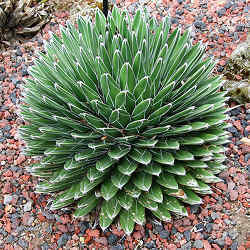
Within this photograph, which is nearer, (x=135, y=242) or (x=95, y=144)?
(x=95, y=144)

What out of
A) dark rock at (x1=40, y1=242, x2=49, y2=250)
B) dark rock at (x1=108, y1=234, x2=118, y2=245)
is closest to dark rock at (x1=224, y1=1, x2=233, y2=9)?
dark rock at (x1=108, y1=234, x2=118, y2=245)

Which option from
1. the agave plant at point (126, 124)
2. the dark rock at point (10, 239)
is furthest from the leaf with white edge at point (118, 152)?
the dark rock at point (10, 239)

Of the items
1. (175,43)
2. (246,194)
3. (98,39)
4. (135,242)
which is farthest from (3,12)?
(246,194)

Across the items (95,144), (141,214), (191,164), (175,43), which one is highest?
(175,43)

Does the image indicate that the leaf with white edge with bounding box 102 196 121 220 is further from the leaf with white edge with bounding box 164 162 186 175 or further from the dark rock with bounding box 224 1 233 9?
the dark rock with bounding box 224 1 233 9

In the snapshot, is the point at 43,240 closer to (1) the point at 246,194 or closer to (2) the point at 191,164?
(2) the point at 191,164

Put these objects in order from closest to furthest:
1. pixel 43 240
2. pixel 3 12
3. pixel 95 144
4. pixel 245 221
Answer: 1. pixel 95 144
2. pixel 245 221
3. pixel 43 240
4. pixel 3 12

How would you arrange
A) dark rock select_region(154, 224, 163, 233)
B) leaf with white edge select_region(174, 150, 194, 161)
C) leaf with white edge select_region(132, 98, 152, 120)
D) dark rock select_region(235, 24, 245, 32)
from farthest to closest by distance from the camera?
dark rock select_region(235, 24, 245, 32)
dark rock select_region(154, 224, 163, 233)
leaf with white edge select_region(174, 150, 194, 161)
leaf with white edge select_region(132, 98, 152, 120)
